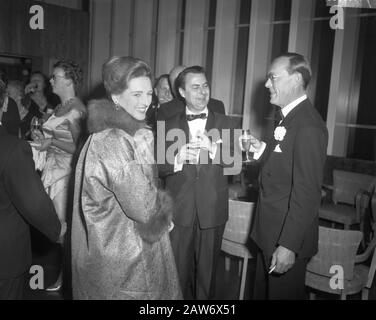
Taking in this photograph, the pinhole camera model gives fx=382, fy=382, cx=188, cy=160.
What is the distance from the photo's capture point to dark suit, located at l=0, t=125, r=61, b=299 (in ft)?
5.18

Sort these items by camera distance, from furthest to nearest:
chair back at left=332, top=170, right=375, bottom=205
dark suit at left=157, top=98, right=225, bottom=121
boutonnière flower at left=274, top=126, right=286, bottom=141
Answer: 1. chair back at left=332, top=170, right=375, bottom=205
2. dark suit at left=157, top=98, right=225, bottom=121
3. boutonnière flower at left=274, top=126, right=286, bottom=141

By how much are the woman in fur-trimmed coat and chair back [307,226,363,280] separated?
1.05 metres

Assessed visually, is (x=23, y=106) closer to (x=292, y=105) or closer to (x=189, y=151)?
(x=189, y=151)

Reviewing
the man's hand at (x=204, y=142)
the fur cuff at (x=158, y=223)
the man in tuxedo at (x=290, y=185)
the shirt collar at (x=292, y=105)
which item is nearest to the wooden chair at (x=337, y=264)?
the man in tuxedo at (x=290, y=185)

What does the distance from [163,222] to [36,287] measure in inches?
78.5

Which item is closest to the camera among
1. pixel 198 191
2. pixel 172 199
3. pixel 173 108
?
pixel 172 199

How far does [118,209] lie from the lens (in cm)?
162

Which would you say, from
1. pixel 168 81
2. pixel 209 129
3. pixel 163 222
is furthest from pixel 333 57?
pixel 163 222

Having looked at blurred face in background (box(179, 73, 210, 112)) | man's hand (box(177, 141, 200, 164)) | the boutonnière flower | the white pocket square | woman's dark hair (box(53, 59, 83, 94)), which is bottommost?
man's hand (box(177, 141, 200, 164))

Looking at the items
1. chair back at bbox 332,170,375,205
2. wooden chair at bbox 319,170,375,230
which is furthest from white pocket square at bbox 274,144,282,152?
chair back at bbox 332,170,375,205

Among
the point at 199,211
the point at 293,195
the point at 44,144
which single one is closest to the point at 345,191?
the point at 199,211

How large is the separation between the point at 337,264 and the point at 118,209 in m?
1.41

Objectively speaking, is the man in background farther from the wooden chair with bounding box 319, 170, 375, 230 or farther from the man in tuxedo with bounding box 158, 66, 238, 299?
the wooden chair with bounding box 319, 170, 375, 230
